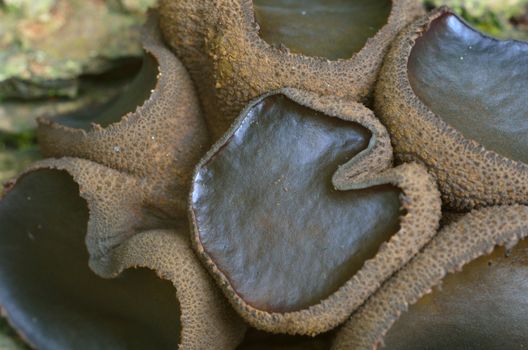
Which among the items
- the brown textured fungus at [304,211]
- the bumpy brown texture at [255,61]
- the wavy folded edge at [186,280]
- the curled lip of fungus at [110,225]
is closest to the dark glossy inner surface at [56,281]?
the curled lip of fungus at [110,225]

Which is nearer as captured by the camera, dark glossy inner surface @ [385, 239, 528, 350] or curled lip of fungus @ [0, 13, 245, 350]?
dark glossy inner surface @ [385, 239, 528, 350]

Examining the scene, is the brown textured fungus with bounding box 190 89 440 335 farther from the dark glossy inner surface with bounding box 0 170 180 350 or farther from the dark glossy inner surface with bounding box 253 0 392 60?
the dark glossy inner surface with bounding box 0 170 180 350

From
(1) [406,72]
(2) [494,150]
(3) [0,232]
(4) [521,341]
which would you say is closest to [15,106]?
(3) [0,232]

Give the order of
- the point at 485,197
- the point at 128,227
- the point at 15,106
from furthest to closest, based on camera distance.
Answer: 1. the point at 15,106
2. the point at 128,227
3. the point at 485,197

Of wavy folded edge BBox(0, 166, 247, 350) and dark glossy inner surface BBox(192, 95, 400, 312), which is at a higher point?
dark glossy inner surface BBox(192, 95, 400, 312)

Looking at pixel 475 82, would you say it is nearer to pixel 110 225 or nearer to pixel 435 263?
pixel 435 263

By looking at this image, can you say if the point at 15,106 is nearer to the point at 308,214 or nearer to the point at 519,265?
the point at 308,214

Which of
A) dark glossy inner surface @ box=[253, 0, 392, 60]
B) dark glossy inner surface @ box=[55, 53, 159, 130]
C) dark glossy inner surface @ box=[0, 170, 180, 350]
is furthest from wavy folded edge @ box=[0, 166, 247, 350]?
dark glossy inner surface @ box=[253, 0, 392, 60]

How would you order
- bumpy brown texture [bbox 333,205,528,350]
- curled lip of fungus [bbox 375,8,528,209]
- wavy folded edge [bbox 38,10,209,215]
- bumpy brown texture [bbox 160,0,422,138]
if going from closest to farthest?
bumpy brown texture [bbox 333,205,528,350] → curled lip of fungus [bbox 375,8,528,209] → bumpy brown texture [bbox 160,0,422,138] → wavy folded edge [bbox 38,10,209,215]
